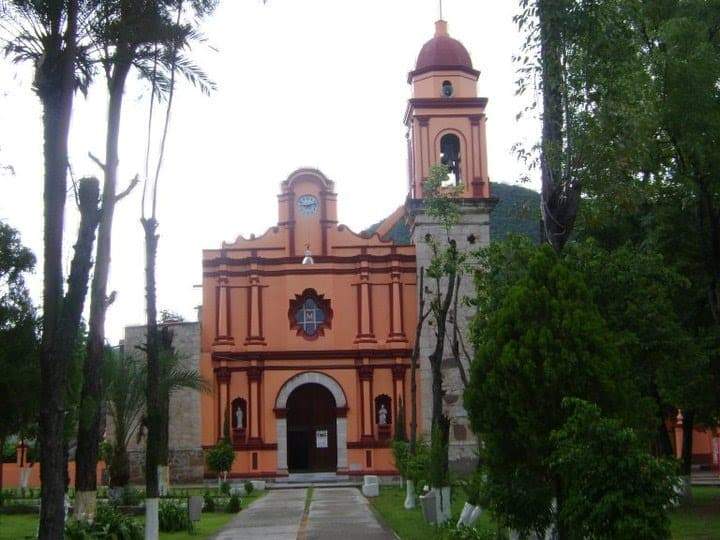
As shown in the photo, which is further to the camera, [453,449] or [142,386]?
[453,449]

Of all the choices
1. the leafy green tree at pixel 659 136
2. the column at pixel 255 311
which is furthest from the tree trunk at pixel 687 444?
the column at pixel 255 311

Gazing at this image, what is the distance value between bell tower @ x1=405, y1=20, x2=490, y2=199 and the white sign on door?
9.38 metres

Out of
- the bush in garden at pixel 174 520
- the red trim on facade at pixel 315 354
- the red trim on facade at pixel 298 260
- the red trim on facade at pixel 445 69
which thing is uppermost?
the red trim on facade at pixel 445 69

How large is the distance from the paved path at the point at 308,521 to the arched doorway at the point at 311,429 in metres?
8.70

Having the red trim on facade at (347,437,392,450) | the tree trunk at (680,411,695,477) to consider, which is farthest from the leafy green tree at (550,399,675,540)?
the red trim on facade at (347,437,392,450)

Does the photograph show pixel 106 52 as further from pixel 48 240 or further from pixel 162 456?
pixel 162 456

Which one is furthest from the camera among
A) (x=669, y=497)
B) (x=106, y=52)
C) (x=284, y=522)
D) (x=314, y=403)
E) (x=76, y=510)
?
(x=314, y=403)

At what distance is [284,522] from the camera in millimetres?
→ 19750

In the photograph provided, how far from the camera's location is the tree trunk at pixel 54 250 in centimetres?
1124

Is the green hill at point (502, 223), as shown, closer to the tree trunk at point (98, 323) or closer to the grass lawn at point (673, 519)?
the grass lawn at point (673, 519)

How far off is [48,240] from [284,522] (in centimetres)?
986

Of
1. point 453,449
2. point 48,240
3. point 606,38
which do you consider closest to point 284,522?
point 48,240

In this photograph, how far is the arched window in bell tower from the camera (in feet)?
121

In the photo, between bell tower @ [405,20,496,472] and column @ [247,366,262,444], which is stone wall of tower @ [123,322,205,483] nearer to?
column @ [247,366,262,444]
